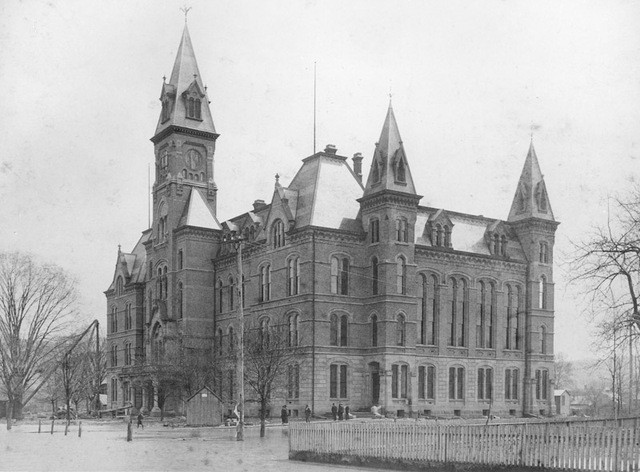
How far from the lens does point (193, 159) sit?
213ft

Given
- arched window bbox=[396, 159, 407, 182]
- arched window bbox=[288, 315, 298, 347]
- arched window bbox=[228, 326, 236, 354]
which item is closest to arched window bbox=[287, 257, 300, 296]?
arched window bbox=[288, 315, 298, 347]

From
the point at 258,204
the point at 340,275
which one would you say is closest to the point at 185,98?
the point at 258,204

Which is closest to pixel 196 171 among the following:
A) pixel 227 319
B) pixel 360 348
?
pixel 227 319

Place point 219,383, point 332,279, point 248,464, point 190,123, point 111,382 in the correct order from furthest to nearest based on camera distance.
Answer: point 111,382 → point 190,123 → point 219,383 → point 332,279 → point 248,464

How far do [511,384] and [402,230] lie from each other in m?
15.8

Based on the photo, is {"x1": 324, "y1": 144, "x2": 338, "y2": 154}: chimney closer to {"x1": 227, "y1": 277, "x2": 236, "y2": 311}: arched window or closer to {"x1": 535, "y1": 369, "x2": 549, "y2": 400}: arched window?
{"x1": 227, "y1": 277, "x2": 236, "y2": 311}: arched window

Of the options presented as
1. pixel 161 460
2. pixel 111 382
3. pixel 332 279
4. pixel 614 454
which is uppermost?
pixel 332 279

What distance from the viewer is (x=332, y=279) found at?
51.4 m

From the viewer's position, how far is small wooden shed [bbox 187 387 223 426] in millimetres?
42031

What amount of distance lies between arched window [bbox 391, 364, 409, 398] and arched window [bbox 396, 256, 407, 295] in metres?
4.82

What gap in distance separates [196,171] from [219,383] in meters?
17.9

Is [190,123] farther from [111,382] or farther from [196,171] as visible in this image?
[111,382]

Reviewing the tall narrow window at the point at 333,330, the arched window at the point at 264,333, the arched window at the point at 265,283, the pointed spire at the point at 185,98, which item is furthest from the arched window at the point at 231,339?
the pointed spire at the point at 185,98

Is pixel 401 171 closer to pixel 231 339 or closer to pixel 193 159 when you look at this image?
pixel 231 339
